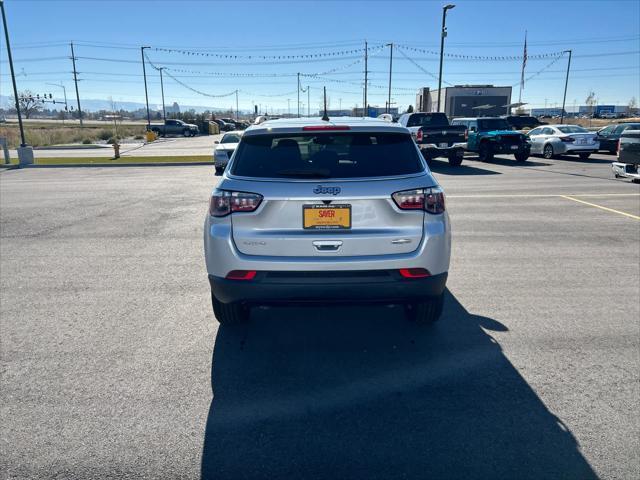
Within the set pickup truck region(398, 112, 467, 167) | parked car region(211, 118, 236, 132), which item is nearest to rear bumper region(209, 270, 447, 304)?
pickup truck region(398, 112, 467, 167)

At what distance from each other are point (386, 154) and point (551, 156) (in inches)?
840

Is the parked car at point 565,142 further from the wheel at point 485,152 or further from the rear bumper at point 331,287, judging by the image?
the rear bumper at point 331,287

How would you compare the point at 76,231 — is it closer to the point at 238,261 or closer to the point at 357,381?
A: the point at 238,261

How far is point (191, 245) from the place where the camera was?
7434 mm

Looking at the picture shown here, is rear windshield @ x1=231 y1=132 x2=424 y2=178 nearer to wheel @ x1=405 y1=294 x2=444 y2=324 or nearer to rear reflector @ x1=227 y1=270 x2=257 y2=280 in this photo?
rear reflector @ x1=227 y1=270 x2=257 y2=280

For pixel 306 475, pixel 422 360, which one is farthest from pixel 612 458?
pixel 306 475

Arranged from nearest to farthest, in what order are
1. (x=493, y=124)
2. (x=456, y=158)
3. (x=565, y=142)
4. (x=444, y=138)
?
(x=444, y=138)
(x=456, y=158)
(x=565, y=142)
(x=493, y=124)

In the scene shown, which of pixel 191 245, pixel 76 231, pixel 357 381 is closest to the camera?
pixel 357 381

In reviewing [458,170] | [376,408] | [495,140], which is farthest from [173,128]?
[376,408]

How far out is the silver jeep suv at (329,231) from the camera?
3441 millimetres

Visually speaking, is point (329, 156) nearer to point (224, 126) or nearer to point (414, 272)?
point (414, 272)

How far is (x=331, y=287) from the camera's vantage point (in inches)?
135

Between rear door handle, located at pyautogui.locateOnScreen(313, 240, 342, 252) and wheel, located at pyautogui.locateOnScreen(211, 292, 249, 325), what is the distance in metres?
1.09

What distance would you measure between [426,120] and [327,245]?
1796cm
